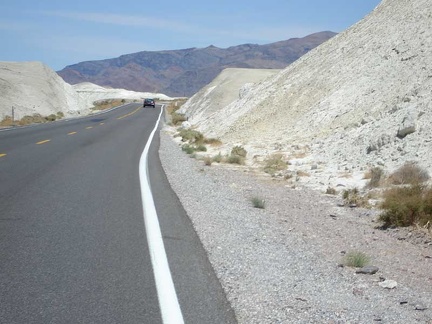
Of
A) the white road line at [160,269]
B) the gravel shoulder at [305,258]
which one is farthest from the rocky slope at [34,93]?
the white road line at [160,269]

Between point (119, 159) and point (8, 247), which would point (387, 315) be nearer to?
point (8, 247)

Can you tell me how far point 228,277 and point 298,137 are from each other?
17.5 meters

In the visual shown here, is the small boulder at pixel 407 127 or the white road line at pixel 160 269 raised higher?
the small boulder at pixel 407 127

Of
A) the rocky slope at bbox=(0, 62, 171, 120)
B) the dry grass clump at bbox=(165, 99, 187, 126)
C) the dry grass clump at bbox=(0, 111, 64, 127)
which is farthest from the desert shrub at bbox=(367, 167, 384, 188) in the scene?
the rocky slope at bbox=(0, 62, 171, 120)

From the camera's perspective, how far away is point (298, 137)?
75.4 feet

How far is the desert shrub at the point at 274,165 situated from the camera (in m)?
17.0

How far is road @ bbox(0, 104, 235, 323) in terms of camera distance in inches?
193

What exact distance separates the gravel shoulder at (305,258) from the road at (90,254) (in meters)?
0.33

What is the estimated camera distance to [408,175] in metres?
12.6

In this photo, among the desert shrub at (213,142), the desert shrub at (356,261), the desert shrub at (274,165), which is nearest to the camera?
the desert shrub at (356,261)

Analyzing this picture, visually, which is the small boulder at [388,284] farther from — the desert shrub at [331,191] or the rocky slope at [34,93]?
the rocky slope at [34,93]

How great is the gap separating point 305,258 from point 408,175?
6666mm

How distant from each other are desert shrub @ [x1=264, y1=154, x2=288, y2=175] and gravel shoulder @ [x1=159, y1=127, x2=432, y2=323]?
431 cm

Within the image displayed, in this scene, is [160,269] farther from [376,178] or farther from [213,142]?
[213,142]
